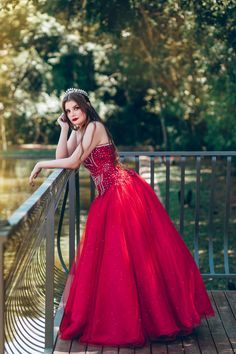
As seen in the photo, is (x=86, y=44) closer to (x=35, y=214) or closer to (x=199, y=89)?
(x=199, y=89)

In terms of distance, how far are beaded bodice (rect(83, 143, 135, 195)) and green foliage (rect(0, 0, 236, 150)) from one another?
4.11 meters

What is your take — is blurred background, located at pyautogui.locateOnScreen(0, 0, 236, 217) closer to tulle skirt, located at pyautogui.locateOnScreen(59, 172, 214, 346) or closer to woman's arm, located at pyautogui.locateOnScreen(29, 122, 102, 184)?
woman's arm, located at pyautogui.locateOnScreen(29, 122, 102, 184)

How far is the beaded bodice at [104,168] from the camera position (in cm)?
498

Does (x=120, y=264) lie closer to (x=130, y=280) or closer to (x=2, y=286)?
(x=130, y=280)

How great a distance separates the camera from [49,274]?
174 inches

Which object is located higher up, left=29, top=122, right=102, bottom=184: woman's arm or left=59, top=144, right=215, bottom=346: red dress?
left=29, top=122, right=102, bottom=184: woman's arm

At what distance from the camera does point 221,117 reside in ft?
51.9

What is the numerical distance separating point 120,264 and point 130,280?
3.9 inches

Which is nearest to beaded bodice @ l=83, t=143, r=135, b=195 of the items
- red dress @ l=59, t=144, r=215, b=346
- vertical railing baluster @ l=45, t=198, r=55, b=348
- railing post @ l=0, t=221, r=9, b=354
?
red dress @ l=59, t=144, r=215, b=346

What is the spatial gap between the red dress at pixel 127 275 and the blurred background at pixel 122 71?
4.18 meters

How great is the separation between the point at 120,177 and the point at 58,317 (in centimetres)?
89

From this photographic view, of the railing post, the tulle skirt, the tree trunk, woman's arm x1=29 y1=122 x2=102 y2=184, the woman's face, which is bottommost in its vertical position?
the tree trunk

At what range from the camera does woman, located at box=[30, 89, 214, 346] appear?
4703mm

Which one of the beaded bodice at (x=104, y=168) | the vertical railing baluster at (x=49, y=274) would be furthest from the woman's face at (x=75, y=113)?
the vertical railing baluster at (x=49, y=274)
